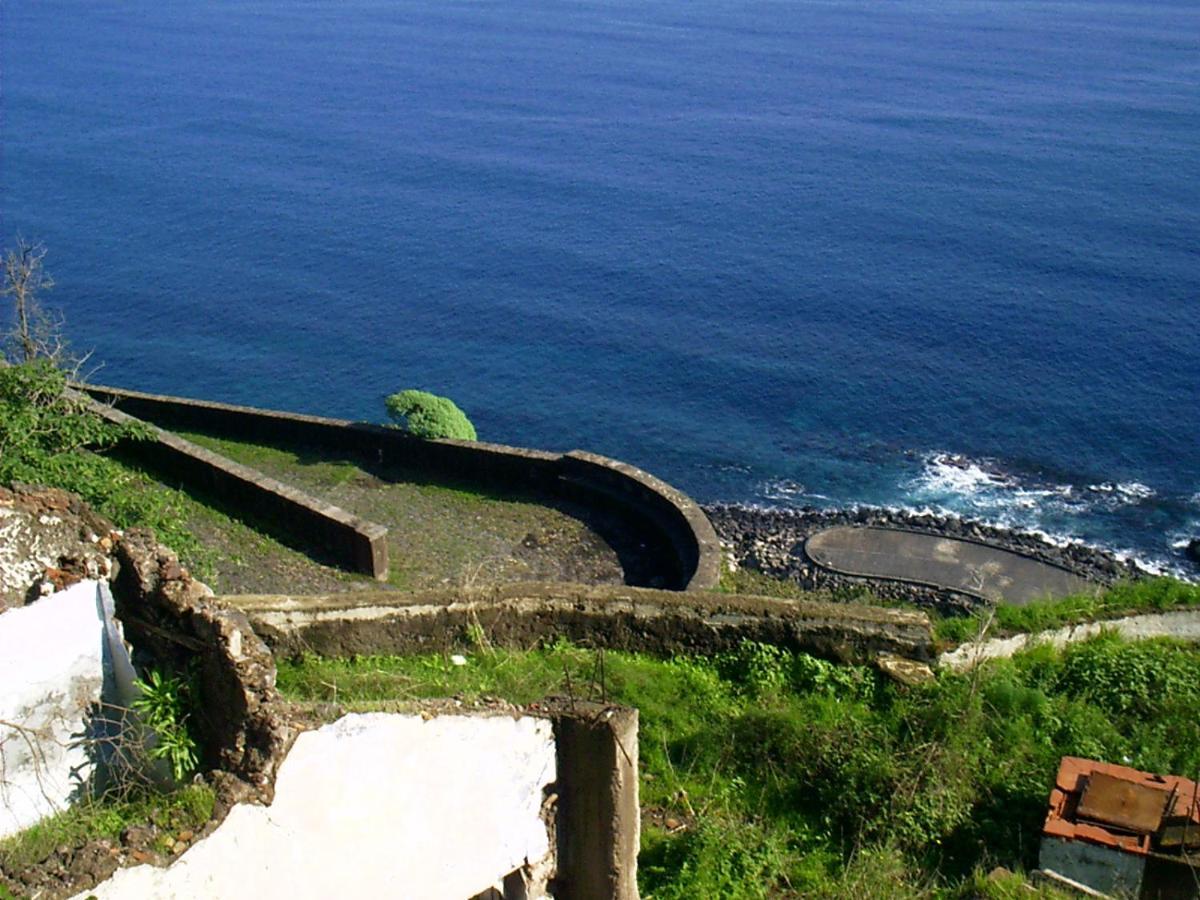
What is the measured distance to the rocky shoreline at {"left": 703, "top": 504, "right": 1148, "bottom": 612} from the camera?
29.1 m

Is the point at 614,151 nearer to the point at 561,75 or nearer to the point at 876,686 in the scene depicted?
the point at 561,75

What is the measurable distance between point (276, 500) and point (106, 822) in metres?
13.0

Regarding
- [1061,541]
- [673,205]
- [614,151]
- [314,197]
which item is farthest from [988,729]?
[614,151]

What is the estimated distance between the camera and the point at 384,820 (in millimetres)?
8141

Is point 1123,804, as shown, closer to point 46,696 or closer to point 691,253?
point 46,696

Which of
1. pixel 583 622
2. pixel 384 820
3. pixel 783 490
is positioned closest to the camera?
pixel 384 820

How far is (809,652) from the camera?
44.4 feet

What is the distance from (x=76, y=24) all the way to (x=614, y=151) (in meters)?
63.1

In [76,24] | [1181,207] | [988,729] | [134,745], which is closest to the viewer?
[134,745]

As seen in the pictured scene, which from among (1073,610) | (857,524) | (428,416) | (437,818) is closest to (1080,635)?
(1073,610)

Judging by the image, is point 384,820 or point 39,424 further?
point 39,424

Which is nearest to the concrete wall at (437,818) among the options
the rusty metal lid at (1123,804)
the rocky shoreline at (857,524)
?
the rusty metal lid at (1123,804)

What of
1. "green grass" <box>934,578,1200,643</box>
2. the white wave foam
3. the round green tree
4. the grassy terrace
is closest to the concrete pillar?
"green grass" <box>934,578,1200,643</box>

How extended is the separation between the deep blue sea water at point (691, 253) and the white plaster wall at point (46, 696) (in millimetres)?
29151
